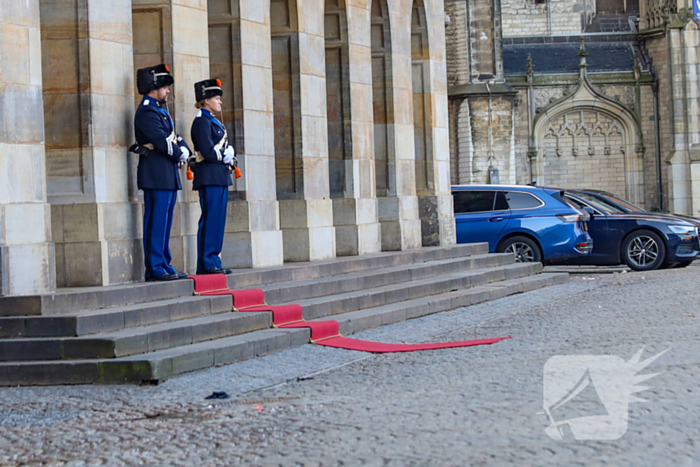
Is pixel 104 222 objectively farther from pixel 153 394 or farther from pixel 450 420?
pixel 450 420

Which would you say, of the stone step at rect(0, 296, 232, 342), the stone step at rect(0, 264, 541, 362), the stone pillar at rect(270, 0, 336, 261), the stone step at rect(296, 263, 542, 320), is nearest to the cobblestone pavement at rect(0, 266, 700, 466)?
the stone step at rect(0, 264, 541, 362)

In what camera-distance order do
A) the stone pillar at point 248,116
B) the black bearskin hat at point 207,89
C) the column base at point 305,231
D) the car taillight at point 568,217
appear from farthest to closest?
the car taillight at point 568,217 < the column base at point 305,231 < the stone pillar at point 248,116 < the black bearskin hat at point 207,89

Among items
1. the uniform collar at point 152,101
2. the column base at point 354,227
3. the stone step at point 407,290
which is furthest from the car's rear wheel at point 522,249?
the uniform collar at point 152,101

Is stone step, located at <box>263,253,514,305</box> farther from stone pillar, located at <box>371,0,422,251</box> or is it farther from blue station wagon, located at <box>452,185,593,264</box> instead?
stone pillar, located at <box>371,0,422,251</box>

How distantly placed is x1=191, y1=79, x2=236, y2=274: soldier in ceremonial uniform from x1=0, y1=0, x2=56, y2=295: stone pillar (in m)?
2.02

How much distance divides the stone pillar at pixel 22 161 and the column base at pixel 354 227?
709 centimetres

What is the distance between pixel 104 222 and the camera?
1010 cm

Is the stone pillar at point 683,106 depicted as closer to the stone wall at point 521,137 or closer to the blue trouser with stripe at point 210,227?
the stone wall at point 521,137

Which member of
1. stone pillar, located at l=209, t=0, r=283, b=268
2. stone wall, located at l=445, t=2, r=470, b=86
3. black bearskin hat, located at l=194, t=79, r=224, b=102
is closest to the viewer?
black bearskin hat, located at l=194, t=79, r=224, b=102

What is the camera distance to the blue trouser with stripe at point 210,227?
1084cm

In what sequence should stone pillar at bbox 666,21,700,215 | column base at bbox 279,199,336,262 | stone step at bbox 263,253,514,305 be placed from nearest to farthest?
stone step at bbox 263,253,514,305 < column base at bbox 279,199,336,262 < stone pillar at bbox 666,21,700,215

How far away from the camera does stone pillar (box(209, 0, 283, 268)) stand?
42.5 feet

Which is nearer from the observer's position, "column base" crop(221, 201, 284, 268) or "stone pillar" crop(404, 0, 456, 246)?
"column base" crop(221, 201, 284, 268)

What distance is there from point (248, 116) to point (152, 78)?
11.1ft
